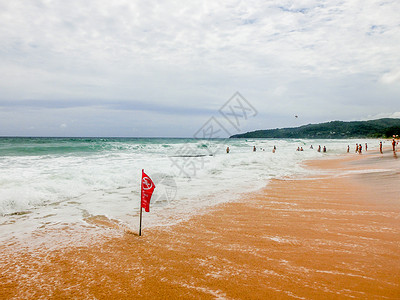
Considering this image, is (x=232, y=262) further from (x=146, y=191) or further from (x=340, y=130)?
(x=340, y=130)

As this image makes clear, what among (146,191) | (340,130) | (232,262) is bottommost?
(232,262)

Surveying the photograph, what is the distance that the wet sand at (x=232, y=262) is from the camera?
3121 mm

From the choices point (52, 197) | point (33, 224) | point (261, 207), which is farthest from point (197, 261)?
point (52, 197)

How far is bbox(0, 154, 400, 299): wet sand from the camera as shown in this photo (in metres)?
3.12

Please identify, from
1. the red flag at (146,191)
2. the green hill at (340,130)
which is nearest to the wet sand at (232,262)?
the red flag at (146,191)

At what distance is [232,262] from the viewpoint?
12.6 feet

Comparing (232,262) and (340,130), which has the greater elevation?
Answer: (340,130)

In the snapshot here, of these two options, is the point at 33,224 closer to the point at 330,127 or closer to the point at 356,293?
the point at 356,293

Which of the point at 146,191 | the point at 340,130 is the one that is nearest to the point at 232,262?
the point at 146,191

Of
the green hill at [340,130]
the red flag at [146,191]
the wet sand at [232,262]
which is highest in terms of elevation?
the green hill at [340,130]

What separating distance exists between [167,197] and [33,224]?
3.98 meters

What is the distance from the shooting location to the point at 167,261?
3.91 meters

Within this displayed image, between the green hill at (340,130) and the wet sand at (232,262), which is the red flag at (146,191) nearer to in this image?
the wet sand at (232,262)

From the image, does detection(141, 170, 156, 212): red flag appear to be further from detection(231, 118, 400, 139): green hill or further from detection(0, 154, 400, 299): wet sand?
detection(231, 118, 400, 139): green hill
